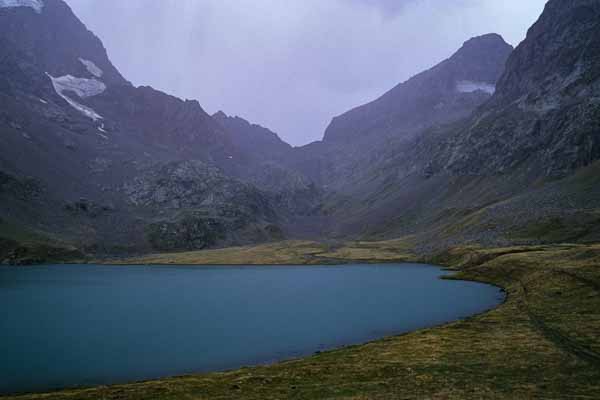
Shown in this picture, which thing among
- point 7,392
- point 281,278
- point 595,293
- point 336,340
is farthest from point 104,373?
point 281,278

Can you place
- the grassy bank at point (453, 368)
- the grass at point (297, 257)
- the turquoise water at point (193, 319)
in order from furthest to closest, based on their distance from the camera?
the grass at point (297, 257)
the turquoise water at point (193, 319)
the grassy bank at point (453, 368)

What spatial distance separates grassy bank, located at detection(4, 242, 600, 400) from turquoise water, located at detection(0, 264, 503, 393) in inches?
286

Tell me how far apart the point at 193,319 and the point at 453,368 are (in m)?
41.8

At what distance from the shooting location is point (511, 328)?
45125 mm

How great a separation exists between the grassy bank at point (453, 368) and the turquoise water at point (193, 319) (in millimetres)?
7268

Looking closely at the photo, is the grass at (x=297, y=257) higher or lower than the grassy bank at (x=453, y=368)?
higher

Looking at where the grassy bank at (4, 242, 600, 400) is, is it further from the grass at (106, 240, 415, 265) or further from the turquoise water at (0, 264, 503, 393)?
the grass at (106, 240, 415, 265)

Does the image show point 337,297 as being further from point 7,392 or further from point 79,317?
point 7,392

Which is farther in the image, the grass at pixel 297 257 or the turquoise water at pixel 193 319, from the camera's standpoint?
the grass at pixel 297 257

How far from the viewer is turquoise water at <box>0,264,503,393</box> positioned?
40906mm

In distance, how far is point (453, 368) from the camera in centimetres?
3111

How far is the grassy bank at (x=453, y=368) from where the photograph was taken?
25531 mm

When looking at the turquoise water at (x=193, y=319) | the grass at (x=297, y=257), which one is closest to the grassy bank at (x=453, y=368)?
the turquoise water at (x=193, y=319)

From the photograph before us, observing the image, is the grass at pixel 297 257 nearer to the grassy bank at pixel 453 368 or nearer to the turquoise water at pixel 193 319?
the turquoise water at pixel 193 319
